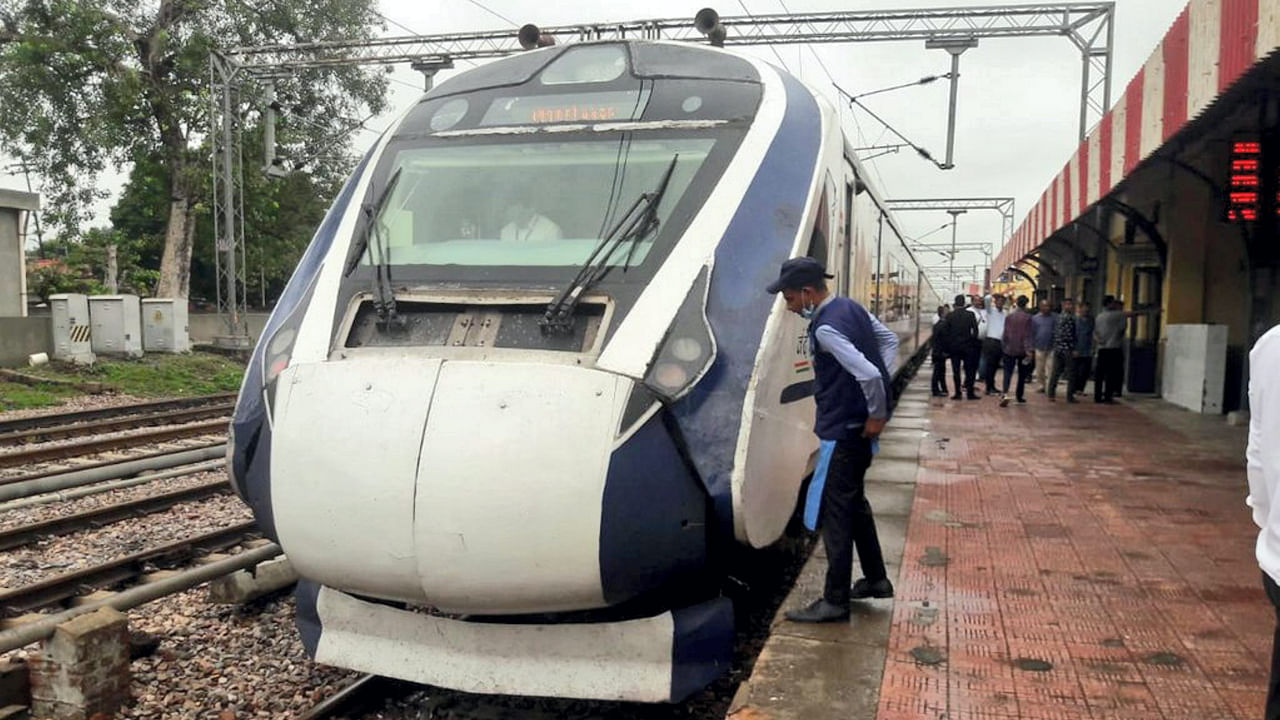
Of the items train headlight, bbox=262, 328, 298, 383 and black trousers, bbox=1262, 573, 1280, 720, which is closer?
black trousers, bbox=1262, 573, 1280, 720

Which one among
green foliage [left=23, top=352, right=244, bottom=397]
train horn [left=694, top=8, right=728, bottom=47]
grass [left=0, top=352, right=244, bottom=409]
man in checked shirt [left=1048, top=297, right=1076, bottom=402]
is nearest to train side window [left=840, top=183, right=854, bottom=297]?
train horn [left=694, top=8, right=728, bottom=47]

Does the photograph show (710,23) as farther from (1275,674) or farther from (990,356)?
(990,356)

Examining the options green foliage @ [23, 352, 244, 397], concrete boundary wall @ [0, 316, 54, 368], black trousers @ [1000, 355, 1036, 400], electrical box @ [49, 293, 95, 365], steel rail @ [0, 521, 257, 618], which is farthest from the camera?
electrical box @ [49, 293, 95, 365]

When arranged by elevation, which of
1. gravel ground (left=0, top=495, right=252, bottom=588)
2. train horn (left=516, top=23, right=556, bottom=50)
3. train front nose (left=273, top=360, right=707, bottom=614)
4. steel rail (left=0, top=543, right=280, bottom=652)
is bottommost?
gravel ground (left=0, top=495, right=252, bottom=588)

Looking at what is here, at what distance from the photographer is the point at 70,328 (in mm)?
19156

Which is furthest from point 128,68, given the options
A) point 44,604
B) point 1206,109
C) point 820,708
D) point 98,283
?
point 820,708

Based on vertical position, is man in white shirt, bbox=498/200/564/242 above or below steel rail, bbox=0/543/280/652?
above

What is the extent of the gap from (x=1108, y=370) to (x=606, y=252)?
442 inches

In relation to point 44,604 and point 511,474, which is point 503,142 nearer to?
point 511,474

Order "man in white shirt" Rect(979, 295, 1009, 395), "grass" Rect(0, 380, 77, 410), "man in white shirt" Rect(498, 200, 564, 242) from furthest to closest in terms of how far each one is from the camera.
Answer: "grass" Rect(0, 380, 77, 410), "man in white shirt" Rect(979, 295, 1009, 395), "man in white shirt" Rect(498, 200, 564, 242)

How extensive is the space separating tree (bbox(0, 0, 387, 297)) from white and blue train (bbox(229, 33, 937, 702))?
77.5 ft

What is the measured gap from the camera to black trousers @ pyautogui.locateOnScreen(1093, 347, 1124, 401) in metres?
13.4

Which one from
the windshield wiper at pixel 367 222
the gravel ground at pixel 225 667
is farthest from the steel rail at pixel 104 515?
the windshield wiper at pixel 367 222

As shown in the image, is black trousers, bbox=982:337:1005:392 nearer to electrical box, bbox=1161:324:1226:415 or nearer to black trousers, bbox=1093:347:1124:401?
black trousers, bbox=1093:347:1124:401
